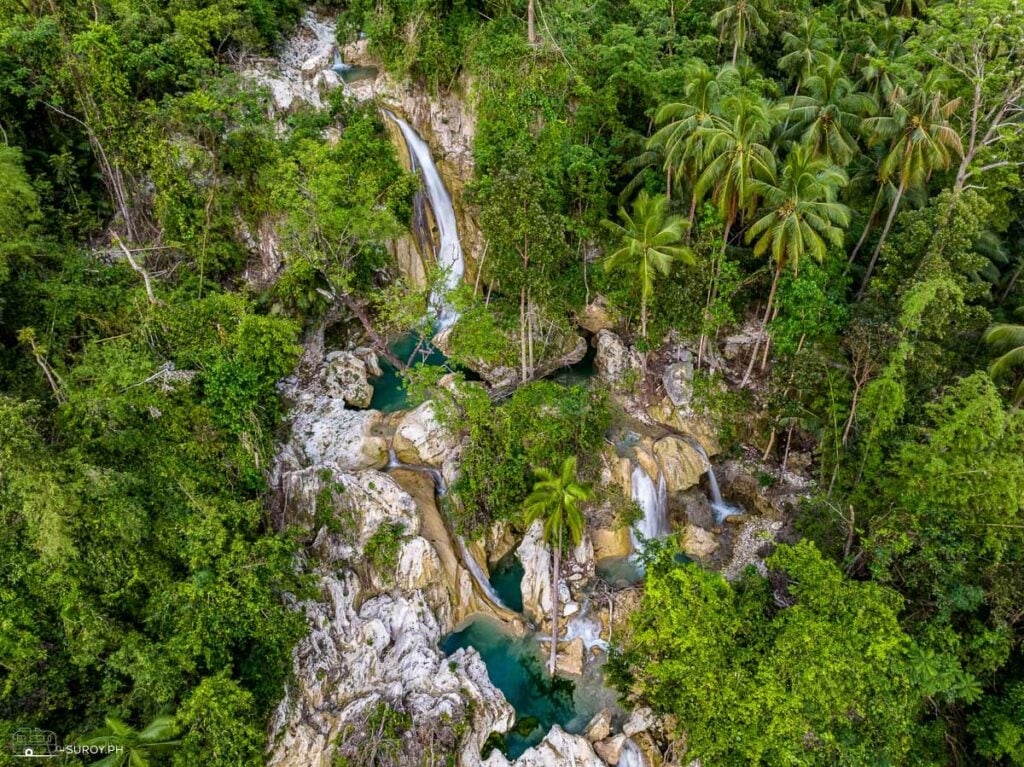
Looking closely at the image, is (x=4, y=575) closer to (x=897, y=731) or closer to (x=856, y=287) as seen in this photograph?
(x=897, y=731)

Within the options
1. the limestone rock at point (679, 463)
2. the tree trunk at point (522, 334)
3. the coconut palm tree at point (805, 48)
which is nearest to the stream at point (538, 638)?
the limestone rock at point (679, 463)

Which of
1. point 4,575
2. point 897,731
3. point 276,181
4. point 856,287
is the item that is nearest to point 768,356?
point 856,287

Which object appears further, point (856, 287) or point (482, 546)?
point (856, 287)

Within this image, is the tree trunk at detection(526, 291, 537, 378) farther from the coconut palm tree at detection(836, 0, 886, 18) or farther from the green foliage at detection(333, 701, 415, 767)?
the coconut palm tree at detection(836, 0, 886, 18)

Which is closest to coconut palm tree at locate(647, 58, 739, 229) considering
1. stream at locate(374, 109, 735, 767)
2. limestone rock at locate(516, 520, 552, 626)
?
stream at locate(374, 109, 735, 767)

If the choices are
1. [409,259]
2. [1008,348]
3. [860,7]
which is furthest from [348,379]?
[860,7]
